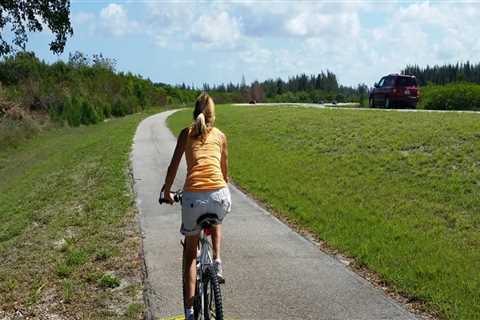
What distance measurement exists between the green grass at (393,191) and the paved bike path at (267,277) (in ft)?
1.43

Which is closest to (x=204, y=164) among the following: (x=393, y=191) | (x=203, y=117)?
(x=203, y=117)

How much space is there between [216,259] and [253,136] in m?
17.6

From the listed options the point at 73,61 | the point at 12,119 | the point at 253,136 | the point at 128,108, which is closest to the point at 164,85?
the point at 73,61

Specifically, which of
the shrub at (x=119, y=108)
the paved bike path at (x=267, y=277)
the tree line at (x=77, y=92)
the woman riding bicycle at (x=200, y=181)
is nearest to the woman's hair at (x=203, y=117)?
the woman riding bicycle at (x=200, y=181)

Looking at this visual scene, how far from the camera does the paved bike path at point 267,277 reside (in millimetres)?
5418

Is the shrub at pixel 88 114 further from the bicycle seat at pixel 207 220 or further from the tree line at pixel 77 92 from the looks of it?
the bicycle seat at pixel 207 220

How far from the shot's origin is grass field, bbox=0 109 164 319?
592cm

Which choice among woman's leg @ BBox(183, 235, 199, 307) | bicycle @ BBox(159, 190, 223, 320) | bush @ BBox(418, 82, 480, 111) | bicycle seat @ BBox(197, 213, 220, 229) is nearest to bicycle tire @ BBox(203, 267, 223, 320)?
bicycle @ BBox(159, 190, 223, 320)

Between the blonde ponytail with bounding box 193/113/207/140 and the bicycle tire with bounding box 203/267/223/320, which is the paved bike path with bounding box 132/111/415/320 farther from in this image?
the blonde ponytail with bounding box 193/113/207/140

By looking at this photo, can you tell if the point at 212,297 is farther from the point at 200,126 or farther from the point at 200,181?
the point at 200,126

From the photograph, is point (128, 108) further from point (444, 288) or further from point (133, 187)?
point (444, 288)

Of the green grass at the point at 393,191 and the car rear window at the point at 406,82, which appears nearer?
the green grass at the point at 393,191

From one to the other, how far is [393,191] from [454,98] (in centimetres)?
1650

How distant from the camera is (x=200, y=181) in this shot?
175 inches
